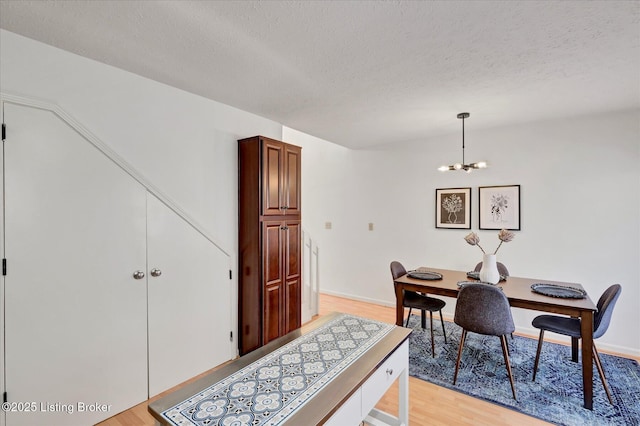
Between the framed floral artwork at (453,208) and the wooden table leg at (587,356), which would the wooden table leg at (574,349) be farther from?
the framed floral artwork at (453,208)

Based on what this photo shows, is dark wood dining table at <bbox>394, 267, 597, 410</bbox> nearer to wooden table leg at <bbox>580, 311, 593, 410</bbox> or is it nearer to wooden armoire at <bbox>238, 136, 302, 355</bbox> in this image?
wooden table leg at <bbox>580, 311, 593, 410</bbox>

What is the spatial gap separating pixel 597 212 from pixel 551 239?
1.62 ft

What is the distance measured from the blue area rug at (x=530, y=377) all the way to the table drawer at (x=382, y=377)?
3.51 ft

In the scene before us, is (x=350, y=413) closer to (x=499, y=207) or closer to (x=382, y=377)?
(x=382, y=377)

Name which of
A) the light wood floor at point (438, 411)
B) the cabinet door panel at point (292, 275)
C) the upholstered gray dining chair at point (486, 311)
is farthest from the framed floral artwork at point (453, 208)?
the light wood floor at point (438, 411)

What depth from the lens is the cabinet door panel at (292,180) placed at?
3.17 metres

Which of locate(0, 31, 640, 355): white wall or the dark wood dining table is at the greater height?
locate(0, 31, 640, 355): white wall

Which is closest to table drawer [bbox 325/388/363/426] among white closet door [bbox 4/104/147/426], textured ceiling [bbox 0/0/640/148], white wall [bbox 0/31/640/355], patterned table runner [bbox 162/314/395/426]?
patterned table runner [bbox 162/314/395/426]

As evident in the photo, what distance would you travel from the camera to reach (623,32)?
68.6 inches

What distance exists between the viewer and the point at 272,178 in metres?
2.99

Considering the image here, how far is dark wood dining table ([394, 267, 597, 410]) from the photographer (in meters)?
2.22

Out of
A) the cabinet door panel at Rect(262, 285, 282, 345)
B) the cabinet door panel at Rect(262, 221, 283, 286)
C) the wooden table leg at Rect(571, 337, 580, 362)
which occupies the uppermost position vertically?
the cabinet door panel at Rect(262, 221, 283, 286)

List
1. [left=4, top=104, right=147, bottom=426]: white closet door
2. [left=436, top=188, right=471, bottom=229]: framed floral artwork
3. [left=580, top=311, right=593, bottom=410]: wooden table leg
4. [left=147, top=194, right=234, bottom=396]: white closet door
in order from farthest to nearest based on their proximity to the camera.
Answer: [left=436, top=188, right=471, bottom=229]: framed floral artwork
[left=147, top=194, right=234, bottom=396]: white closet door
[left=580, top=311, right=593, bottom=410]: wooden table leg
[left=4, top=104, right=147, bottom=426]: white closet door

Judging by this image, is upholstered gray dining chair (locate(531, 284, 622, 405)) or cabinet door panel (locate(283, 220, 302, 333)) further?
cabinet door panel (locate(283, 220, 302, 333))
